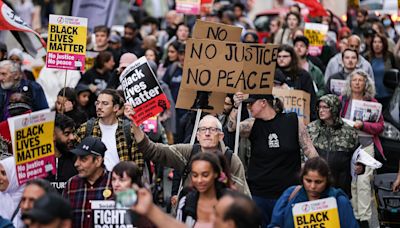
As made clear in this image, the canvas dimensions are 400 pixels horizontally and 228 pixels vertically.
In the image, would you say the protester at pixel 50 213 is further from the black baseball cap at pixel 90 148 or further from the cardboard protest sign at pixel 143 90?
the cardboard protest sign at pixel 143 90

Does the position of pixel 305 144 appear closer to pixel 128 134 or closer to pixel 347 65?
pixel 128 134

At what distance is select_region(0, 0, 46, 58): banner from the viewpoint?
47.9ft

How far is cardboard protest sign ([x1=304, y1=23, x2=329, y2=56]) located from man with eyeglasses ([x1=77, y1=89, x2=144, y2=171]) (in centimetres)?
814

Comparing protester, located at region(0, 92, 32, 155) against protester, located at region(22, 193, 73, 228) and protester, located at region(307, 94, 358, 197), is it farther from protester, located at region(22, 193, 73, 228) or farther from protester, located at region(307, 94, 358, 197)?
protester, located at region(22, 193, 73, 228)

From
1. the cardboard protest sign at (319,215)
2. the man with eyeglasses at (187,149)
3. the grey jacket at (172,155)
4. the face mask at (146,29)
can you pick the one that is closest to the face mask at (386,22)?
the face mask at (146,29)

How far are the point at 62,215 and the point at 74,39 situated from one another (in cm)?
Result: 678

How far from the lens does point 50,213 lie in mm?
7578

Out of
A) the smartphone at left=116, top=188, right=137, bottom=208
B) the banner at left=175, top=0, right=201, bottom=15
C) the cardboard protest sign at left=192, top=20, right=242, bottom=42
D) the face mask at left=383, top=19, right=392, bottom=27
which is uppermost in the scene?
the cardboard protest sign at left=192, top=20, right=242, bottom=42

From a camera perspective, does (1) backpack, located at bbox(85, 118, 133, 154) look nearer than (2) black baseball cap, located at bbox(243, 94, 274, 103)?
Yes

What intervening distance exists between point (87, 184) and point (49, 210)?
287 cm

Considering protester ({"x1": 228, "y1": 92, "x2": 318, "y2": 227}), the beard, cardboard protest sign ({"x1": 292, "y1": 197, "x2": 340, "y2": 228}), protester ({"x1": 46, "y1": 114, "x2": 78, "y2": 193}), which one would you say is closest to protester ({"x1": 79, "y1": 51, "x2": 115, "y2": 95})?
protester ({"x1": 46, "y1": 114, "x2": 78, "y2": 193})

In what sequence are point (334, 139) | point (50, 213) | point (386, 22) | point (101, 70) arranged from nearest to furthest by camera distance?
1. point (50, 213)
2. point (334, 139)
3. point (101, 70)
4. point (386, 22)

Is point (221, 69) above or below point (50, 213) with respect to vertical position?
above

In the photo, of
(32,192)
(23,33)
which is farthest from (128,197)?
(23,33)
